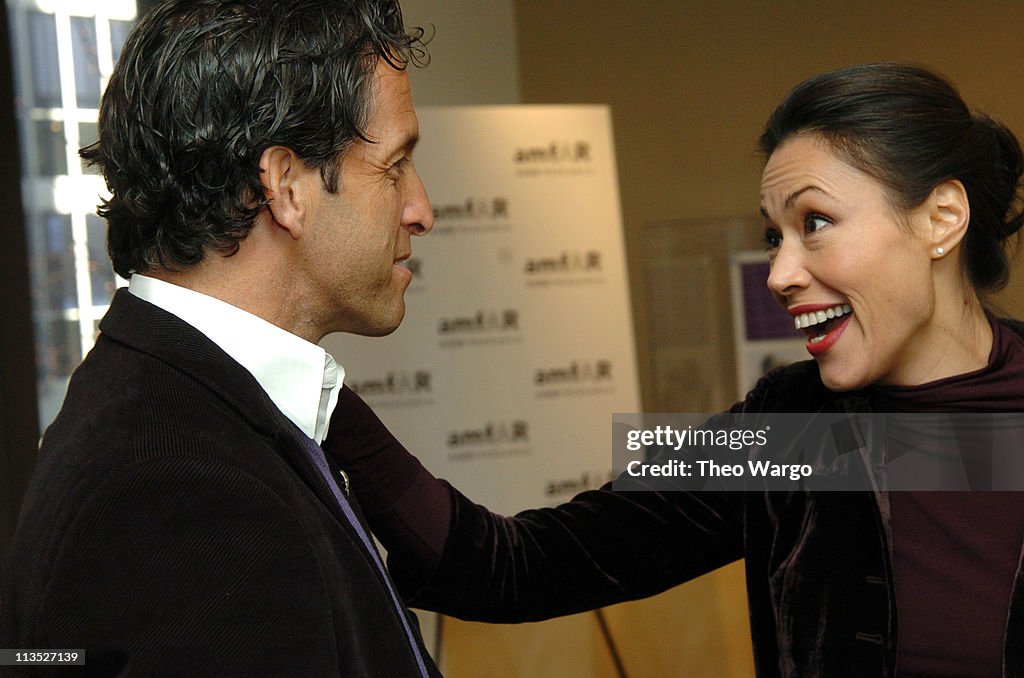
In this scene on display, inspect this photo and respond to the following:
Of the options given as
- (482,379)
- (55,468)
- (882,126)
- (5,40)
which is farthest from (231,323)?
(5,40)

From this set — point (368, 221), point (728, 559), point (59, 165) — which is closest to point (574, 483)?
point (728, 559)

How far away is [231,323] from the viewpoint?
3.68 ft

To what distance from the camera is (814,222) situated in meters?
1.46

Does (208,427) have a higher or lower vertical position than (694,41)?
lower

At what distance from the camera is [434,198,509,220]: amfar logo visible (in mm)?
3451

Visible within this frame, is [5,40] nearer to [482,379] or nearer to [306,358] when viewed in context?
[482,379]

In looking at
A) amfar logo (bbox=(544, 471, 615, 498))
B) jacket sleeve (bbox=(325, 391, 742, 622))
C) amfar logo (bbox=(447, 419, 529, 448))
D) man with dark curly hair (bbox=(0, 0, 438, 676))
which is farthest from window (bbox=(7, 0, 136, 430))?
man with dark curly hair (bbox=(0, 0, 438, 676))

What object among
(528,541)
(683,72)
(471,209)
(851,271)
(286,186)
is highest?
(683,72)

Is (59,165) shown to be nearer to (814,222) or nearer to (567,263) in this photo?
(567,263)

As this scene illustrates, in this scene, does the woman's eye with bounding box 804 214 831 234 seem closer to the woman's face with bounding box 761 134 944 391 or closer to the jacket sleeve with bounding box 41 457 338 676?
the woman's face with bounding box 761 134 944 391

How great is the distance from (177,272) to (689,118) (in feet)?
13.3

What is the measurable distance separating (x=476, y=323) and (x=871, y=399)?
198 cm

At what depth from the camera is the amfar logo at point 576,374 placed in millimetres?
3521

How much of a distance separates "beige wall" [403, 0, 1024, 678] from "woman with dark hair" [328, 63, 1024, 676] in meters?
3.05
